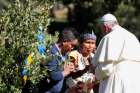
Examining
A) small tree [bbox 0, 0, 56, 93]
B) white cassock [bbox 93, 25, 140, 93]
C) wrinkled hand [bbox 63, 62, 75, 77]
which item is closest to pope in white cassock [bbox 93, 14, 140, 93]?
white cassock [bbox 93, 25, 140, 93]

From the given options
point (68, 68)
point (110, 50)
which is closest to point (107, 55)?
point (110, 50)

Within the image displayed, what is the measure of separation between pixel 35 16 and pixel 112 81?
1570mm

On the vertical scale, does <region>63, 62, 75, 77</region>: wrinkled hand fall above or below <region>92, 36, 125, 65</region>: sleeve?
below

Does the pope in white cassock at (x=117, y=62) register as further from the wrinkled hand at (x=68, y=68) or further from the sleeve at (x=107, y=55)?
the wrinkled hand at (x=68, y=68)

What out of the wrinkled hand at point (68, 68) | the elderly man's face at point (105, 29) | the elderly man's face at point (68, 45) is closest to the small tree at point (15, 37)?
the wrinkled hand at point (68, 68)

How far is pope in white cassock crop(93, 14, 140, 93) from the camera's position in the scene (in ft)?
32.6

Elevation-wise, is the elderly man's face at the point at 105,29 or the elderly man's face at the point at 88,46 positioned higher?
the elderly man's face at the point at 105,29

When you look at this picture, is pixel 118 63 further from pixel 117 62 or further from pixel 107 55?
pixel 107 55

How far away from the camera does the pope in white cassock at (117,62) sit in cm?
995

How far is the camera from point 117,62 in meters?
10.0

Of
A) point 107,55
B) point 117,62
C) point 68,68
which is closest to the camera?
point 107,55

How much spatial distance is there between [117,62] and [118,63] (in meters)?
0.02

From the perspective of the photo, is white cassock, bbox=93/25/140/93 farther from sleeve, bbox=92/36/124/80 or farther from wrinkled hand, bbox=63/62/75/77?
wrinkled hand, bbox=63/62/75/77

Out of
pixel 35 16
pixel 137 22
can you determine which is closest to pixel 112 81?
pixel 35 16
